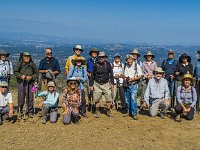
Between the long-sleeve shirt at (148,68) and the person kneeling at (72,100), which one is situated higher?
the long-sleeve shirt at (148,68)

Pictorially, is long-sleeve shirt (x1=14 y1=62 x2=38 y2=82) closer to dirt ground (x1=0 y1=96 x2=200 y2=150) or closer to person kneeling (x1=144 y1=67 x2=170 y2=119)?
dirt ground (x1=0 y1=96 x2=200 y2=150)

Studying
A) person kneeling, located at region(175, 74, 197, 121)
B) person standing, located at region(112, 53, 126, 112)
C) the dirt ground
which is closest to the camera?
the dirt ground

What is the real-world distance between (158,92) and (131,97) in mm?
1013

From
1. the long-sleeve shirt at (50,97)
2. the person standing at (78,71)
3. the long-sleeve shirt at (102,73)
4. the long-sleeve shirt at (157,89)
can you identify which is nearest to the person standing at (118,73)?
the long-sleeve shirt at (102,73)

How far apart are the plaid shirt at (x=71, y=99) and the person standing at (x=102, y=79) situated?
0.81 m

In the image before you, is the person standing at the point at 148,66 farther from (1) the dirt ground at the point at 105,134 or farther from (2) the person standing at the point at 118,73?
(1) the dirt ground at the point at 105,134

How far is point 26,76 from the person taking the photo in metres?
11.1

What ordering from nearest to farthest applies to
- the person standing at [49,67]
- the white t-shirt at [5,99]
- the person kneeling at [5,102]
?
1. the person kneeling at [5,102]
2. the white t-shirt at [5,99]
3. the person standing at [49,67]

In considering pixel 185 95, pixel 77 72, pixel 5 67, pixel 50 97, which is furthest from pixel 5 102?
pixel 185 95

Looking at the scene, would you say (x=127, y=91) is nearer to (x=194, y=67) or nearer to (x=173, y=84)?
(x=173, y=84)

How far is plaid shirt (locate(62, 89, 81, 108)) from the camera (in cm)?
1104

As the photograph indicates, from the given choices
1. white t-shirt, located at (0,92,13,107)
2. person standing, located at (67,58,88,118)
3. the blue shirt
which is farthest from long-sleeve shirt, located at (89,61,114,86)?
white t-shirt, located at (0,92,13,107)

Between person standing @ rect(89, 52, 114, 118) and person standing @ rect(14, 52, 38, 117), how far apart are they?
2095 mm

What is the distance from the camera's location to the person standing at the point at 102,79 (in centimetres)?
1141
